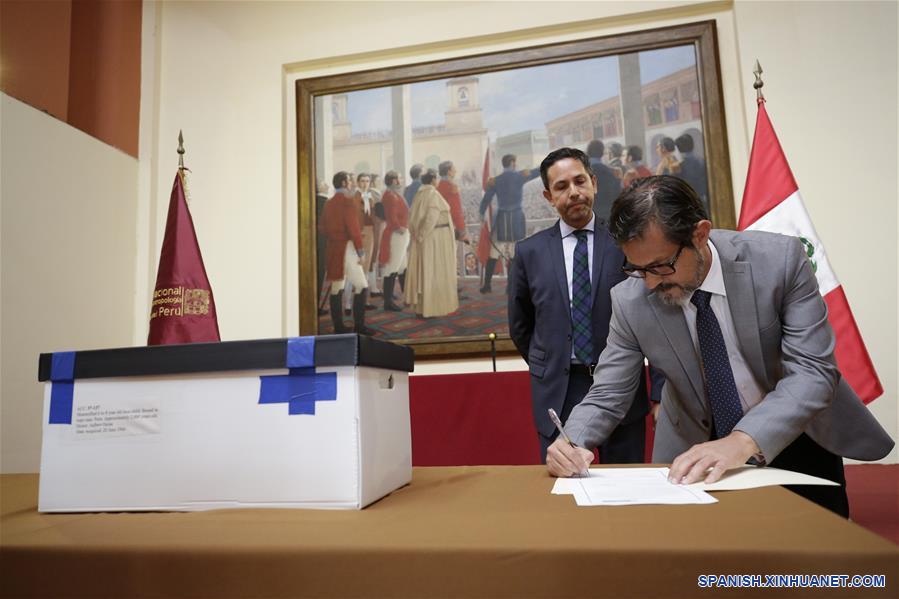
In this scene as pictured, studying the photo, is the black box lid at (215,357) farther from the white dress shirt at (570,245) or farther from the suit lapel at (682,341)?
the white dress shirt at (570,245)

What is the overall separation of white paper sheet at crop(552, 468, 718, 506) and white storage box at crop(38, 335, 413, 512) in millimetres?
327

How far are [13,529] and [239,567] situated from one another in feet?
1.44

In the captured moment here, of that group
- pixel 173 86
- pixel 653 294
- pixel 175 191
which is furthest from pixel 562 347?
pixel 173 86

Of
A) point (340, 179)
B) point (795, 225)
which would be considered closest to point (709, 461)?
point (795, 225)

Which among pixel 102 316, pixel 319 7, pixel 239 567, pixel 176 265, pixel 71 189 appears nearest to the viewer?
pixel 239 567

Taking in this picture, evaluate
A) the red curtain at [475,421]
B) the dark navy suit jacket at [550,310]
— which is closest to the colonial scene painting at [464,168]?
the red curtain at [475,421]

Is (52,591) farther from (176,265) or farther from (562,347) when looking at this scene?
(176,265)

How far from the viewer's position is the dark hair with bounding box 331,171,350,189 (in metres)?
4.63

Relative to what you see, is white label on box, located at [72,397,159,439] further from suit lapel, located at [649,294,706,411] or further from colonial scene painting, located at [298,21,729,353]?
colonial scene painting, located at [298,21,729,353]

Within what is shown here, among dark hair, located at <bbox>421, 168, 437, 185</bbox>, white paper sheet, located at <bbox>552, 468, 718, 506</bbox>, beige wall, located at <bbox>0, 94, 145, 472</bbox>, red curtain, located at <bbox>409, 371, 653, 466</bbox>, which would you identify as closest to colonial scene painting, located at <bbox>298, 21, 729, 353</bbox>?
dark hair, located at <bbox>421, 168, 437, 185</bbox>

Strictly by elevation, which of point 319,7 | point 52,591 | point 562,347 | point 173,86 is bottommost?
point 52,591

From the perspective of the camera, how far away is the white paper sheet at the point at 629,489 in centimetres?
94

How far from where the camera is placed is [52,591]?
77 centimetres

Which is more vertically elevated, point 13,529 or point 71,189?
point 71,189
